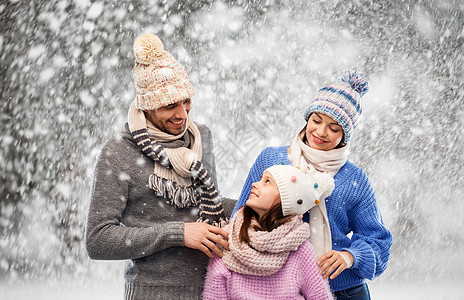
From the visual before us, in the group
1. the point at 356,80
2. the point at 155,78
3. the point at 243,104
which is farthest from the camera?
the point at 243,104

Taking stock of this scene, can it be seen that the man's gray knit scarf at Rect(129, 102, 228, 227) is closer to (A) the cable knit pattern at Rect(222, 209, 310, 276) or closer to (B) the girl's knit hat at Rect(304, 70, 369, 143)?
(A) the cable knit pattern at Rect(222, 209, 310, 276)

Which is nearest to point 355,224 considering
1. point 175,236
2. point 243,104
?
point 175,236

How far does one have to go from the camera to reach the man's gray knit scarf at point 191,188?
1.71 m

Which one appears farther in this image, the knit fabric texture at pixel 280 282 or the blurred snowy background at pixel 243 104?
the blurred snowy background at pixel 243 104

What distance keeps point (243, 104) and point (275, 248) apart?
382 centimetres

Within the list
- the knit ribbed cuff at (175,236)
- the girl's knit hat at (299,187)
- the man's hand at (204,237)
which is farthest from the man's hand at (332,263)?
the knit ribbed cuff at (175,236)

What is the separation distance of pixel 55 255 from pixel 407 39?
397cm

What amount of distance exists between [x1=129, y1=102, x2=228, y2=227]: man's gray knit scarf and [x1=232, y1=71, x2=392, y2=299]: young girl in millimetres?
109

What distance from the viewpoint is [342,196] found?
177cm

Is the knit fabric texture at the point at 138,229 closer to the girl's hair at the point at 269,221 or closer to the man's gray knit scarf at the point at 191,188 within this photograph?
the man's gray knit scarf at the point at 191,188

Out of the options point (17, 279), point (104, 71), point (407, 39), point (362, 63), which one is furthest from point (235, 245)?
point (407, 39)

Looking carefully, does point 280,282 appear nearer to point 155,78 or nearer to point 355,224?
point 355,224

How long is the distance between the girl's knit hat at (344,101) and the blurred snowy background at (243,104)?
291 cm

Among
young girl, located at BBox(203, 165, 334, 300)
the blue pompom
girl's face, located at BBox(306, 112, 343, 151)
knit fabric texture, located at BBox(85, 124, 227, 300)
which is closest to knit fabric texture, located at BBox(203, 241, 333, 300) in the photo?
young girl, located at BBox(203, 165, 334, 300)
